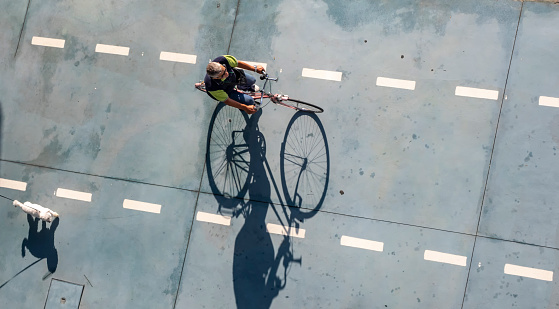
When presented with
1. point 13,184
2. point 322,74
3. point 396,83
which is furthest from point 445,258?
point 13,184

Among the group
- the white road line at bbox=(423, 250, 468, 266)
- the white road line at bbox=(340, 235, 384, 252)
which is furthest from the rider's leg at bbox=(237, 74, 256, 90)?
the white road line at bbox=(423, 250, 468, 266)

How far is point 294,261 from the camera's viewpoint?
859 cm

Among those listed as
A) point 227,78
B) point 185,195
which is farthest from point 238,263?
point 227,78

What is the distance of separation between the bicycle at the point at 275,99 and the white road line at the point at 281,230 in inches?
93.2

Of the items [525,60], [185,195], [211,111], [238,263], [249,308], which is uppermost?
[525,60]

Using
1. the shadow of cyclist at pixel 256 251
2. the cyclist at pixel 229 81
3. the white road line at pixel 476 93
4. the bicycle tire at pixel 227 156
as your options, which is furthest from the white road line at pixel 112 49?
the white road line at pixel 476 93

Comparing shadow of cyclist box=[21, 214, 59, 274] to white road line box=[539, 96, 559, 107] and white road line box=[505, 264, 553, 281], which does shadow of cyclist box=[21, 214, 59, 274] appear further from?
white road line box=[539, 96, 559, 107]

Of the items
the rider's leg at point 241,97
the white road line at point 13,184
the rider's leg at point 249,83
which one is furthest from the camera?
the white road line at point 13,184

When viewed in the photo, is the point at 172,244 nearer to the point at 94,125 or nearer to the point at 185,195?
the point at 185,195

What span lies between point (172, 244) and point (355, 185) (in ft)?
12.8

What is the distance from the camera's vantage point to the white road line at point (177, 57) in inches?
358

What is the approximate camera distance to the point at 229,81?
7363 millimetres

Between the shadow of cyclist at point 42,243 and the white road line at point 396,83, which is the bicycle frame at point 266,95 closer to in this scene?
the white road line at point 396,83

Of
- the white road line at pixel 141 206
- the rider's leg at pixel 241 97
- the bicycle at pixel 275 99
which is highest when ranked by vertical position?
the bicycle at pixel 275 99
